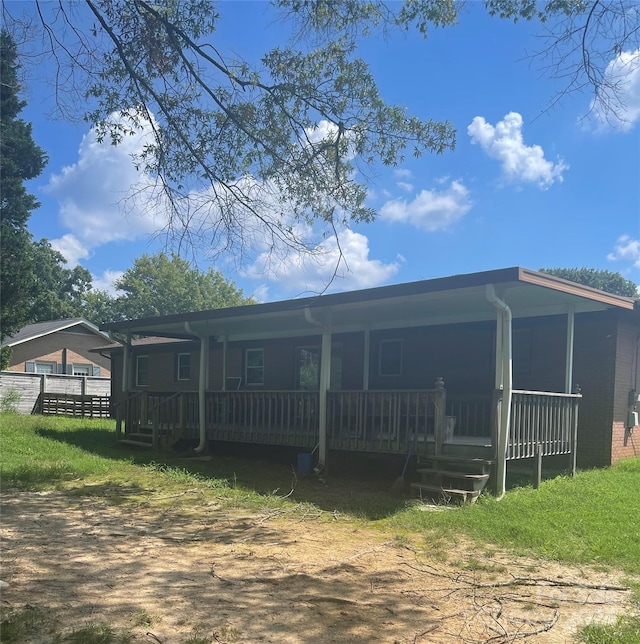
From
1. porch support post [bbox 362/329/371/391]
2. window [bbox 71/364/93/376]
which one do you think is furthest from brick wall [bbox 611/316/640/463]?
window [bbox 71/364/93/376]

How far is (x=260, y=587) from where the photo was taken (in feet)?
15.1

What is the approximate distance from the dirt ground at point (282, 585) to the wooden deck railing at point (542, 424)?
3.12 meters

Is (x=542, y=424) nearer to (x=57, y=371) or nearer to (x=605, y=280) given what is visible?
(x=57, y=371)

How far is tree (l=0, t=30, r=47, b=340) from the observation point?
57.2ft

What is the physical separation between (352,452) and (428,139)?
5.73 meters

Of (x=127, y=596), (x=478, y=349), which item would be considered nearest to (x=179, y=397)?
(x=478, y=349)

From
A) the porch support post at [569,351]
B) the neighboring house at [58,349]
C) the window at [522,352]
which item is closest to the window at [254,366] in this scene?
the window at [522,352]

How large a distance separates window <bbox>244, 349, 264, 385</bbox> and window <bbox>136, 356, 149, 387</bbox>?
246 inches

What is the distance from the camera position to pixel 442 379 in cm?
1083

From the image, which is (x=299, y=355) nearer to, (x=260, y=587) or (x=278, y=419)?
(x=278, y=419)

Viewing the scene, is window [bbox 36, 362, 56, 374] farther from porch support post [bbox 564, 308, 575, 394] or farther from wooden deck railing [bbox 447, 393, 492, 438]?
porch support post [bbox 564, 308, 575, 394]

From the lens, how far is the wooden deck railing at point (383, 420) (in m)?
8.95

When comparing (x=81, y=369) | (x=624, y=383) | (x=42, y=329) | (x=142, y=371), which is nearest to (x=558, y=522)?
(x=624, y=383)

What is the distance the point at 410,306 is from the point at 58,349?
77.1 feet
